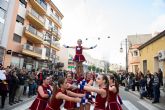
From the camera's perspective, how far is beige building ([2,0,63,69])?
2916 centimetres

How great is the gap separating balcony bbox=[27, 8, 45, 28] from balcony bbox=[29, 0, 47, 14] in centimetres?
124

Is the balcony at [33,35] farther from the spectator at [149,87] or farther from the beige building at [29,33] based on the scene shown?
the spectator at [149,87]

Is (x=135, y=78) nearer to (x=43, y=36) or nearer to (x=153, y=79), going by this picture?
(x=153, y=79)

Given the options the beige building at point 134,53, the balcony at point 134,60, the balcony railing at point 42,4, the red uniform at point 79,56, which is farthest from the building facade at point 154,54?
the balcony railing at point 42,4

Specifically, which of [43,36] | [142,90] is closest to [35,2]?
[43,36]

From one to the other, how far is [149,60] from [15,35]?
17880 millimetres

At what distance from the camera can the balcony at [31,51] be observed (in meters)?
32.6

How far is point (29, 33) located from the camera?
3375 centimetres

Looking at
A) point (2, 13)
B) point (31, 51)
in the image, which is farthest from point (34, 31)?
point (2, 13)

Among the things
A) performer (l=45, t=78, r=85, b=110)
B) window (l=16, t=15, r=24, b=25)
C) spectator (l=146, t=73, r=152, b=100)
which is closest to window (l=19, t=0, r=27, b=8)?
window (l=16, t=15, r=24, b=25)

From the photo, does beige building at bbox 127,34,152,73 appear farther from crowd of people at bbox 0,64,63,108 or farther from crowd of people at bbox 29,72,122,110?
crowd of people at bbox 29,72,122,110

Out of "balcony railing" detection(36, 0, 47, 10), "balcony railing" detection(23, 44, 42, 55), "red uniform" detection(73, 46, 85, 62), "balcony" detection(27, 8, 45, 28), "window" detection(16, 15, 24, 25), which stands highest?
"balcony railing" detection(36, 0, 47, 10)

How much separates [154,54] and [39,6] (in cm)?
2039

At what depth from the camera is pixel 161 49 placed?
23.5 meters
